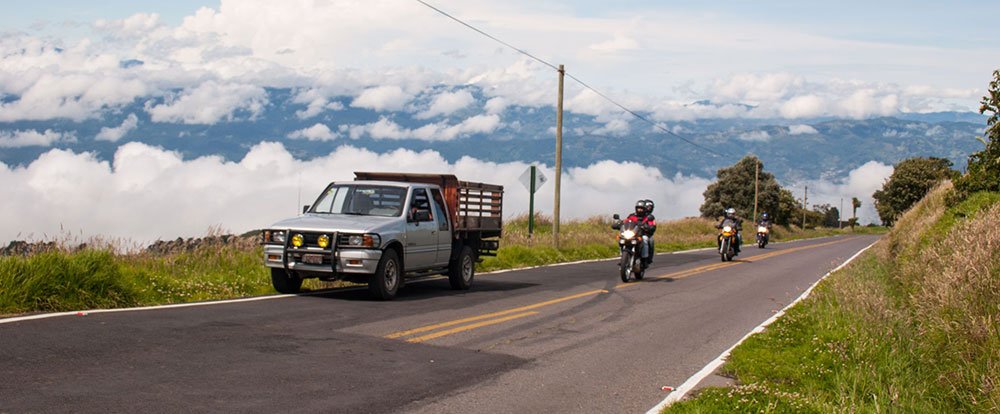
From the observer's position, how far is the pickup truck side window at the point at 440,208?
55.6 feet

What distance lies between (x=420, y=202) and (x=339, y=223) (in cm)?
198

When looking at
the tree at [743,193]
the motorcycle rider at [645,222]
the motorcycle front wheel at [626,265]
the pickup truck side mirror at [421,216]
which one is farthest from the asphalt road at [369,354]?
the tree at [743,193]

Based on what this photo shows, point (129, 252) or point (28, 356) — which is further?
point (129, 252)

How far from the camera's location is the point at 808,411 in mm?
7492

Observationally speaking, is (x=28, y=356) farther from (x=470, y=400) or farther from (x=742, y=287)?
(x=742, y=287)

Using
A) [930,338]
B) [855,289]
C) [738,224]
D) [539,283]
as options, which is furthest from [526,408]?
[738,224]

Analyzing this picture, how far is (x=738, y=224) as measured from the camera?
3369cm

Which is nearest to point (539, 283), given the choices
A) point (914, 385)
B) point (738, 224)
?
point (914, 385)

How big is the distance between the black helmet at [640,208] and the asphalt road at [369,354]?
563 centimetres

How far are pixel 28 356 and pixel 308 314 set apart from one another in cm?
443

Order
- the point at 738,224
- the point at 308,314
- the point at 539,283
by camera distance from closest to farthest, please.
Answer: the point at 308,314, the point at 539,283, the point at 738,224

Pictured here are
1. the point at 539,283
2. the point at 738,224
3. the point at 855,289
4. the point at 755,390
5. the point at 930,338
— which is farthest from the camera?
the point at 738,224

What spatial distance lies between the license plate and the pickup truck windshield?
158cm

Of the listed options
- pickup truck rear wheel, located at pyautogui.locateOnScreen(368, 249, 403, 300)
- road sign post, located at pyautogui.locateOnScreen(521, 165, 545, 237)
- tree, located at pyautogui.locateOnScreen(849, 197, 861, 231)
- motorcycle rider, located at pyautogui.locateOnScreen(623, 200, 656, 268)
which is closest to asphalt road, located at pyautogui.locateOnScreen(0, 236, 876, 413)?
pickup truck rear wheel, located at pyautogui.locateOnScreen(368, 249, 403, 300)
